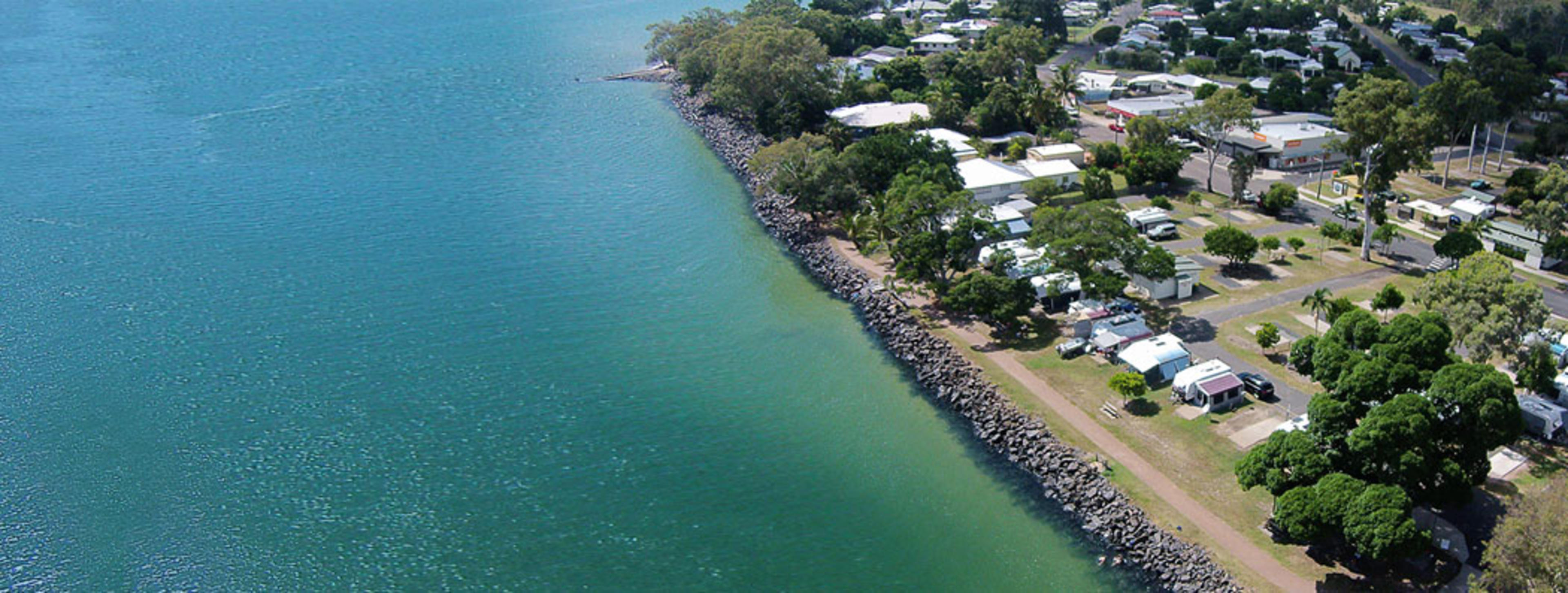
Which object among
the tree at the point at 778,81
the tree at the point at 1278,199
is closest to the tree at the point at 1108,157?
the tree at the point at 1278,199

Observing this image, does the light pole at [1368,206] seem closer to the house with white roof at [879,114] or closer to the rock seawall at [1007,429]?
the rock seawall at [1007,429]

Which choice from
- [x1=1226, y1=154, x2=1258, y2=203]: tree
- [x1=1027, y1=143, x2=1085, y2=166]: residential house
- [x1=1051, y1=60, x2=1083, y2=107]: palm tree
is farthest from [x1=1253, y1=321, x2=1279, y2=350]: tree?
[x1=1051, y1=60, x2=1083, y2=107]: palm tree

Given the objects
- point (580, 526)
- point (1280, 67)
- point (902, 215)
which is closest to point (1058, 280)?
point (902, 215)

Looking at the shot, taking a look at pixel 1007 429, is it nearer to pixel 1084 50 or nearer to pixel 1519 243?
pixel 1519 243

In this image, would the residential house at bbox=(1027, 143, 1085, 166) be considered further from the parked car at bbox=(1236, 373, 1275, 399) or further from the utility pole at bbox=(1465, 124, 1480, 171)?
the parked car at bbox=(1236, 373, 1275, 399)

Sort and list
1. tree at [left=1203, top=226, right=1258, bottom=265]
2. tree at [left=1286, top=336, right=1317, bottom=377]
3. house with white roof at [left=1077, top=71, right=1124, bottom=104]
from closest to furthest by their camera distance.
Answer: tree at [left=1286, top=336, right=1317, bottom=377] → tree at [left=1203, top=226, right=1258, bottom=265] → house with white roof at [left=1077, top=71, right=1124, bottom=104]

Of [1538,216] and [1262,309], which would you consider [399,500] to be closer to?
[1262,309]
